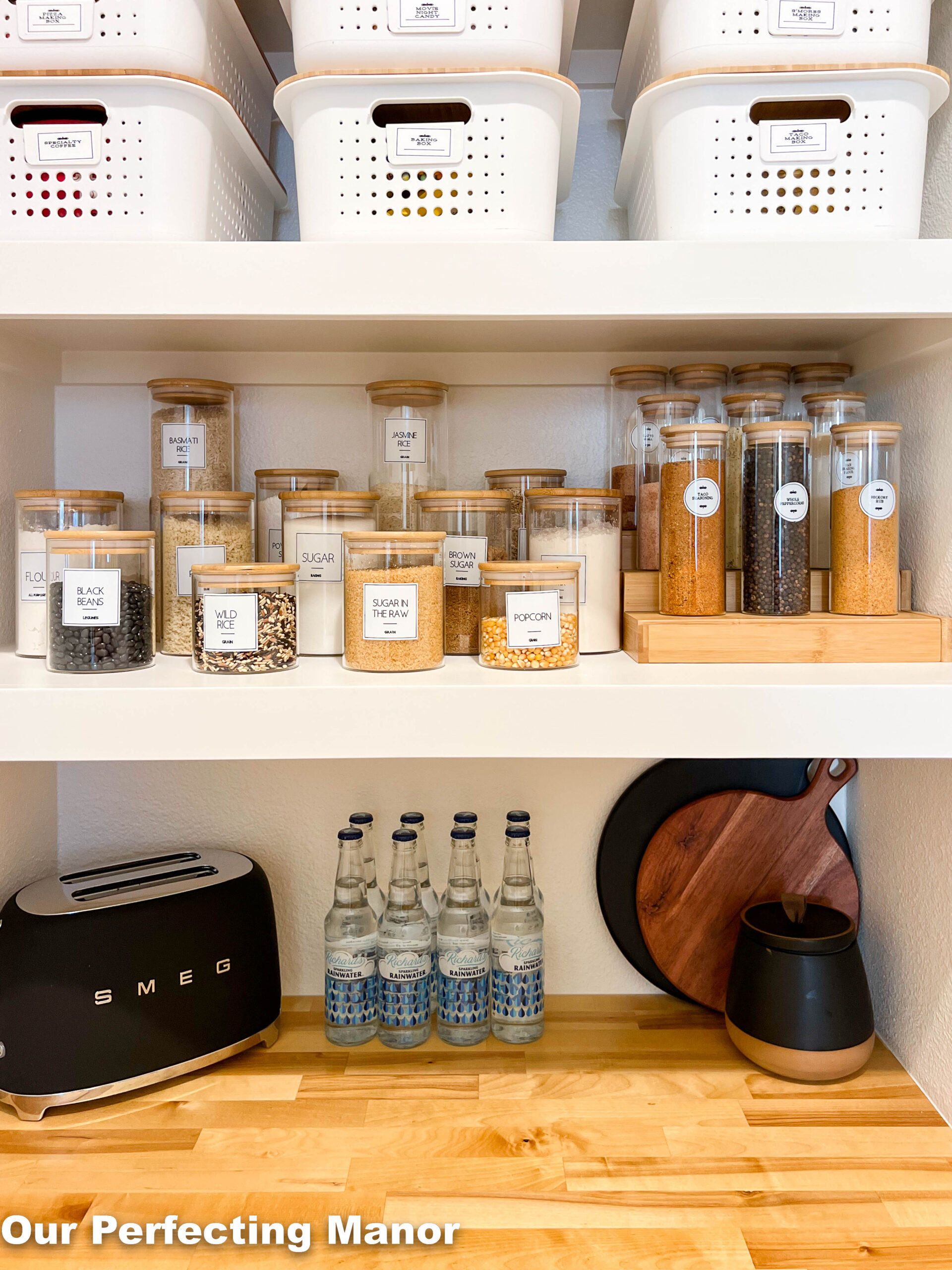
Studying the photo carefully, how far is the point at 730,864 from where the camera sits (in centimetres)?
123

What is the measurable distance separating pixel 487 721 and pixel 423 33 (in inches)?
26.1

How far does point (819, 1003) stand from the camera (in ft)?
3.50

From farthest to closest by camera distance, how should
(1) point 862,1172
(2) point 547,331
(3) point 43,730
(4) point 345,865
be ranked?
(4) point 345,865
(2) point 547,331
(1) point 862,1172
(3) point 43,730

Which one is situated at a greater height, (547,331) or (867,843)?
(547,331)

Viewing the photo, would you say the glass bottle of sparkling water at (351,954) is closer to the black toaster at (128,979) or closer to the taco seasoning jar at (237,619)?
the black toaster at (128,979)

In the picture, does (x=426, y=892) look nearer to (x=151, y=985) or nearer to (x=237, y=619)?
(x=151, y=985)

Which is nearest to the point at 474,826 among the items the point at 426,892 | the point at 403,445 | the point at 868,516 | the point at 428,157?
the point at 426,892

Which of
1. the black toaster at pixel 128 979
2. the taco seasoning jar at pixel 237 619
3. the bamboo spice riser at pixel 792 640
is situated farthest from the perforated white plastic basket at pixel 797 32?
the black toaster at pixel 128 979

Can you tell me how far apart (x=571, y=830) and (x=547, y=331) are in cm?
66

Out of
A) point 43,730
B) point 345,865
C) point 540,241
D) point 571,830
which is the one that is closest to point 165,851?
point 345,865

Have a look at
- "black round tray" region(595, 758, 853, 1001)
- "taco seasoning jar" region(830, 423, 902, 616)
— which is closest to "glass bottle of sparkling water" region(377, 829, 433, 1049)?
"black round tray" region(595, 758, 853, 1001)

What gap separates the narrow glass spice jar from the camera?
0.98 meters

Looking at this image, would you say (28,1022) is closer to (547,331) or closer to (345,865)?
(345,865)

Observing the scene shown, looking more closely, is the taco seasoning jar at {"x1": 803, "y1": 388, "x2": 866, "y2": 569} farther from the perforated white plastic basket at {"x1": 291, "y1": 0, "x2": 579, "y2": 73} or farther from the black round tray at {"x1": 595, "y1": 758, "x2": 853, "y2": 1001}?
the perforated white plastic basket at {"x1": 291, "y1": 0, "x2": 579, "y2": 73}
